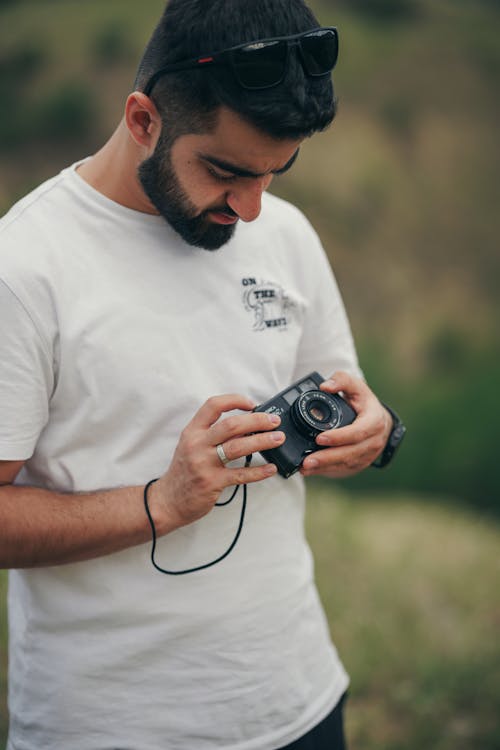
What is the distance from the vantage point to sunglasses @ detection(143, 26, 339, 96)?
1380mm

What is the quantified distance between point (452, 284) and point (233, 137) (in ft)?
36.0

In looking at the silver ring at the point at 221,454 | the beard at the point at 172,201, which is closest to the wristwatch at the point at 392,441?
the silver ring at the point at 221,454

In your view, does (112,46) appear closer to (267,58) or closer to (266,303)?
(266,303)

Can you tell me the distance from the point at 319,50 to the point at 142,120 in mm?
356

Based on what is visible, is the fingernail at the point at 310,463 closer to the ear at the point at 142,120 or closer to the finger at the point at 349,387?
the finger at the point at 349,387

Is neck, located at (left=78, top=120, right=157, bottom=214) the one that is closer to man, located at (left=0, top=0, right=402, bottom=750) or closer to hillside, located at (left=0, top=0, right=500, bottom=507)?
man, located at (left=0, top=0, right=402, bottom=750)

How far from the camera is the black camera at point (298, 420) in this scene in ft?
5.19

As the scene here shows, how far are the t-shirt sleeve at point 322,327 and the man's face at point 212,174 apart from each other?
309 mm

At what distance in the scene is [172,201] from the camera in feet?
5.03

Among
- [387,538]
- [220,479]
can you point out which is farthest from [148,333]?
[387,538]

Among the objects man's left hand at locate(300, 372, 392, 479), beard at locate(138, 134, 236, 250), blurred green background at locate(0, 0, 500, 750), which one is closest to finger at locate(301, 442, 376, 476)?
man's left hand at locate(300, 372, 392, 479)

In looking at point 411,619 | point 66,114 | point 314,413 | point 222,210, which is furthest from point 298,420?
point 66,114

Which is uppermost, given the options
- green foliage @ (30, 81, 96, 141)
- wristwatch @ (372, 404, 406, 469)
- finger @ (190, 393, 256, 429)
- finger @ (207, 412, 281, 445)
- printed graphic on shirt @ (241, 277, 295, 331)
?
printed graphic on shirt @ (241, 277, 295, 331)

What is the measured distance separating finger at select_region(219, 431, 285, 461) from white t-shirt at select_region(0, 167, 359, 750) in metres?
0.14
